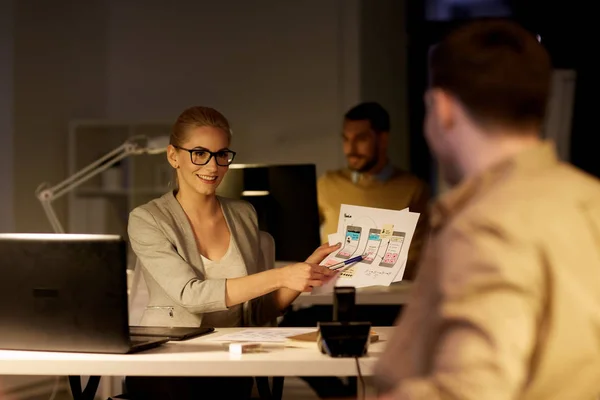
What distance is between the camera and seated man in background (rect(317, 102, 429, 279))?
179 inches

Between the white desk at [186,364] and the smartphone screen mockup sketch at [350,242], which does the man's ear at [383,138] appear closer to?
the smartphone screen mockup sketch at [350,242]

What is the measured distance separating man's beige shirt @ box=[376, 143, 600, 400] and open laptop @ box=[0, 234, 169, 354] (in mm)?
1137

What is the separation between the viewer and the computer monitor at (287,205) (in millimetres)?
3699

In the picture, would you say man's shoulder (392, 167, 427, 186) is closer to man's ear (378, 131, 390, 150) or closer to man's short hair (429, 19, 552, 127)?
man's ear (378, 131, 390, 150)

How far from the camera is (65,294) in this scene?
2.35m

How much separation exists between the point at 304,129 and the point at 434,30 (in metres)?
1.15

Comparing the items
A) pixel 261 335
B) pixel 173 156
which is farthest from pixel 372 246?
pixel 173 156

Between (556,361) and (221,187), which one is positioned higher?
(221,187)

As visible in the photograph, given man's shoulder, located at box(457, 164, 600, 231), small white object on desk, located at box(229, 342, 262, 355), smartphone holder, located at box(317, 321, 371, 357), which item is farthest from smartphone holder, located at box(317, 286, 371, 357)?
man's shoulder, located at box(457, 164, 600, 231)

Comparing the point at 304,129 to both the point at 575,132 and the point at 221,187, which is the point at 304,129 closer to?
the point at 575,132

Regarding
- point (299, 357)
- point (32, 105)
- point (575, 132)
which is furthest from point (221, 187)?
point (575, 132)

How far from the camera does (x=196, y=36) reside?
21.1 ft

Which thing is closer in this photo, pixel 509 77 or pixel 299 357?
pixel 509 77

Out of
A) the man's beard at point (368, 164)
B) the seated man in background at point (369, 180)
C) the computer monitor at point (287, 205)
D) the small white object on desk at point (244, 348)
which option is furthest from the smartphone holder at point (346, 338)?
the man's beard at point (368, 164)
